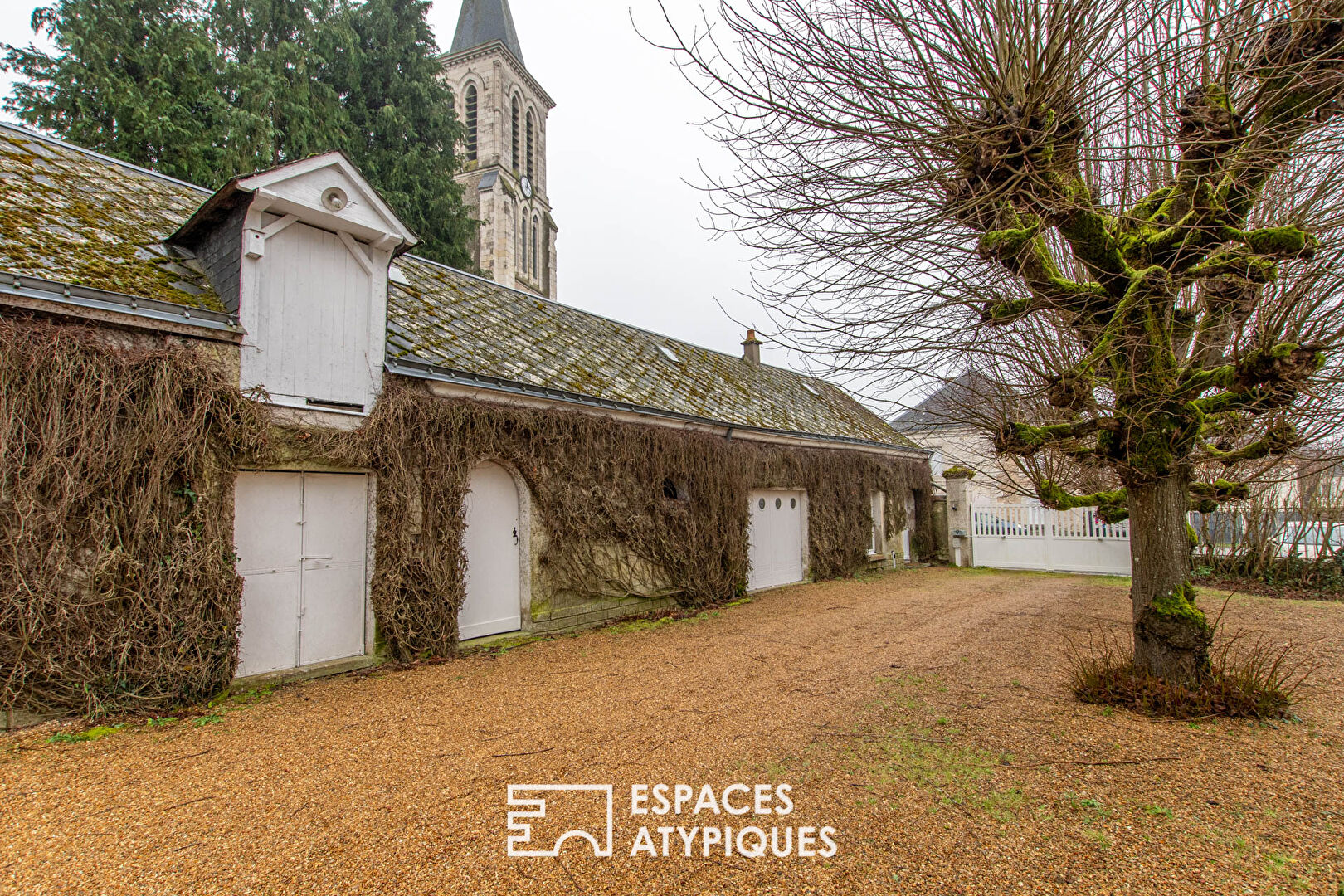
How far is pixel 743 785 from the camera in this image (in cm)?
365

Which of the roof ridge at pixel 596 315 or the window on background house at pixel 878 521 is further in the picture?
the window on background house at pixel 878 521

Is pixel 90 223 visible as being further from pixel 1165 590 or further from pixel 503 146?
pixel 503 146

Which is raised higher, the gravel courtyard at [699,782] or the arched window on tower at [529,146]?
the arched window on tower at [529,146]

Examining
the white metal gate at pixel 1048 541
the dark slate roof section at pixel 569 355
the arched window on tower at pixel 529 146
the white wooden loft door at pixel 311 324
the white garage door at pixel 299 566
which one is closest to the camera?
the white garage door at pixel 299 566

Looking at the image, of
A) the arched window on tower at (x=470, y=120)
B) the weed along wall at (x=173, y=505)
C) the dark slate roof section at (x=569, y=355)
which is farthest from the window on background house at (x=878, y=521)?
the arched window on tower at (x=470, y=120)

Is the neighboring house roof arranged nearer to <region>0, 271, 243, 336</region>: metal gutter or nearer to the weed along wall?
<region>0, 271, 243, 336</region>: metal gutter

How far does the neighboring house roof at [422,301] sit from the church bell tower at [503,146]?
17.0 metres

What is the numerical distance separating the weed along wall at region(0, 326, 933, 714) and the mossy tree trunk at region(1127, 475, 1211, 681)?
639cm

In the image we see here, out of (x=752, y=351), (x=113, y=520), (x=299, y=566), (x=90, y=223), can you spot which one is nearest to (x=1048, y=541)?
(x=752, y=351)

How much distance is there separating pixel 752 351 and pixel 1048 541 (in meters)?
9.32

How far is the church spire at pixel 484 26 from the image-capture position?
1336 inches

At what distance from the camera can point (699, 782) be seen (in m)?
3.73

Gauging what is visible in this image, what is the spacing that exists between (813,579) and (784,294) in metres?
10.3

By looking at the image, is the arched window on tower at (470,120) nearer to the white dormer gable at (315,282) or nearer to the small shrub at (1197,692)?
the white dormer gable at (315,282)
